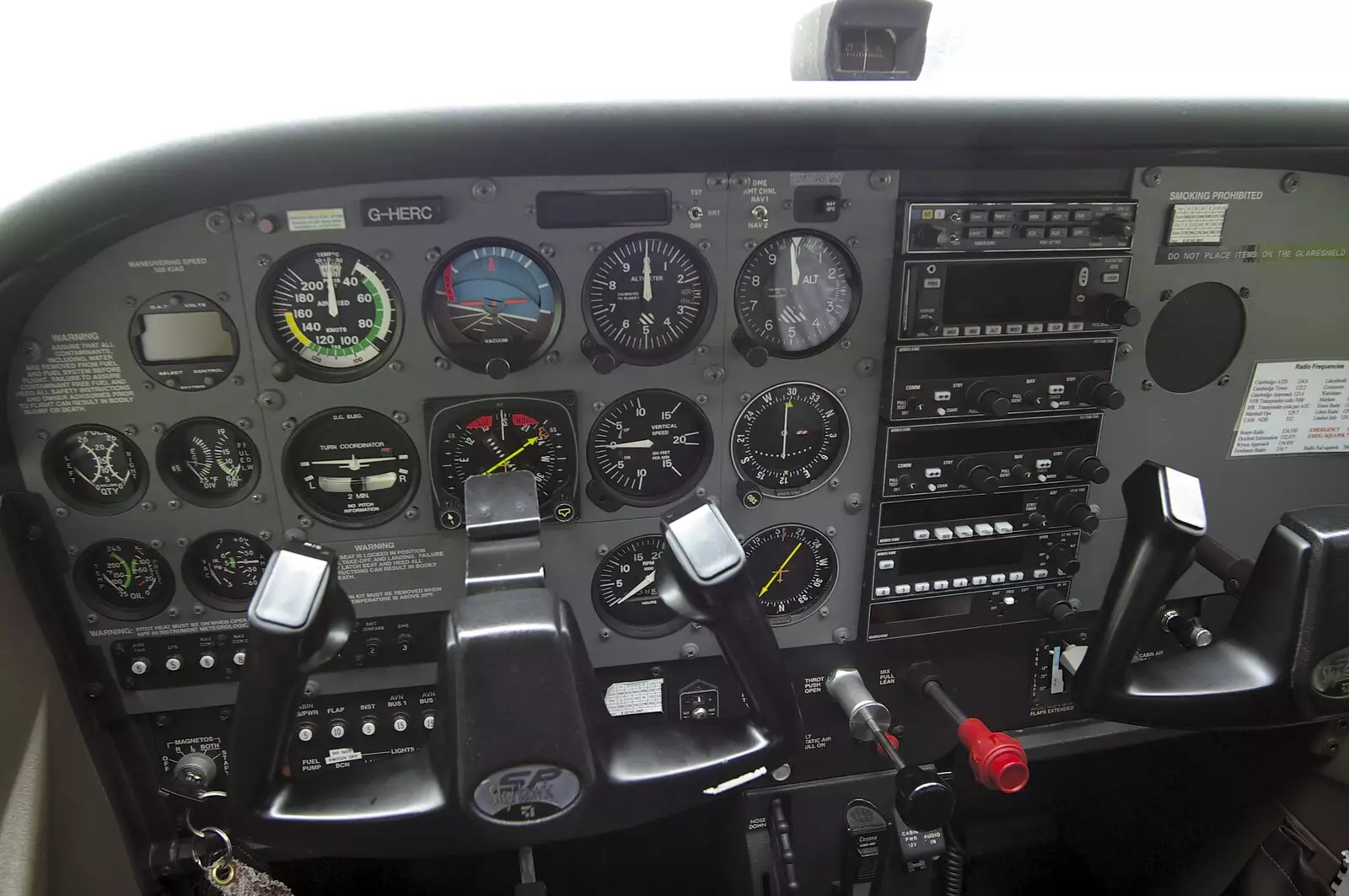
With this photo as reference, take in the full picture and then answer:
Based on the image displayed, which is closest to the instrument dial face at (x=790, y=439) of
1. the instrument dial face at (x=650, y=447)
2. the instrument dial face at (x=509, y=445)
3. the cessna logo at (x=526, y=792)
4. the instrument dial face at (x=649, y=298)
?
the instrument dial face at (x=650, y=447)

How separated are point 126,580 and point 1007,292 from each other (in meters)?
1.74

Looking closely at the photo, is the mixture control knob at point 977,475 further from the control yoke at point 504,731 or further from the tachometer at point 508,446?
the tachometer at point 508,446

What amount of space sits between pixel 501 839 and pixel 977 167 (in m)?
1.34

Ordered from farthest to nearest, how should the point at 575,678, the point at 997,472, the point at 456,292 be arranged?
the point at 997,472 < the point at 456,292 < the point at 575,678

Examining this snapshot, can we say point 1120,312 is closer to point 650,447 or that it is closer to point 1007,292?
point 1007,292

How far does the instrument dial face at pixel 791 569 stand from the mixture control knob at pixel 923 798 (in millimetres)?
407

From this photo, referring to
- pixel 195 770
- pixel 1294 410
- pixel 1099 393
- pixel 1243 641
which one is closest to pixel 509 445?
pixel 195 770

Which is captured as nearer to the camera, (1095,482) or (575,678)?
(575,678)

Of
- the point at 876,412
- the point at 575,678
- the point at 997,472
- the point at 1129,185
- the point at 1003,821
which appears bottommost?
the point at 1003,821

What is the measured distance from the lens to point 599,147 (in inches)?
50.2

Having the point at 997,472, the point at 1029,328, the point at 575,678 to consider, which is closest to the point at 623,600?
the point at 575,678

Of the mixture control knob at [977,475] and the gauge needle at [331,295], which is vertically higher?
the gauge needle at [331,295]

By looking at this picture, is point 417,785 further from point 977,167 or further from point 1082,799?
point 1082,799

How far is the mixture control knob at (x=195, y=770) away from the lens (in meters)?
1.58
